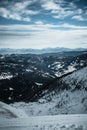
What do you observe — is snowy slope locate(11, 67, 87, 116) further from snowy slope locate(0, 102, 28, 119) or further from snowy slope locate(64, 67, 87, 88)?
snowy slope locate(0, 102, 28, 119)

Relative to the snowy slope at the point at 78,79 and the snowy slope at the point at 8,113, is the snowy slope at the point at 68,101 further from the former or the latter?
the snowy slope at the point at 8,113

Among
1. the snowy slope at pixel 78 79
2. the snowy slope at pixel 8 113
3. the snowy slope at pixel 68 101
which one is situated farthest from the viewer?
the snowy slope at pixel 78 79

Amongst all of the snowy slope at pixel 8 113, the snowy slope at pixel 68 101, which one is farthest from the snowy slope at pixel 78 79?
the snowy slope at pixel 8 113

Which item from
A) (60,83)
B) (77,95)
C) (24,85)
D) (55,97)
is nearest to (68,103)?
(77,95)

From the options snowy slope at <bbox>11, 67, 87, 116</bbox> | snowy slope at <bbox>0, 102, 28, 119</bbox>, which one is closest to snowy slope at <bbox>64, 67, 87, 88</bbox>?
snowy slope at <bbox>11, 67, 87, 116</bbox>

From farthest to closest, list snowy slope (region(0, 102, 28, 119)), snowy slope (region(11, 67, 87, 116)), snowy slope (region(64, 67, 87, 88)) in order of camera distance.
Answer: snowy slope (region(64, 67, 87, 88))
snowy slope (region(11, 67, 87, 116))
snowy slope (region(0, 102, 28, 119))

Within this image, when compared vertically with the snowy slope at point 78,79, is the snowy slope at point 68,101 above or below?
below

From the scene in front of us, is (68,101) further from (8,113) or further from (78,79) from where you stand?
(8,113)

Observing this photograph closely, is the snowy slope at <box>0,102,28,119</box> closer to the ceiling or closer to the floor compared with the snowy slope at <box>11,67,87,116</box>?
closer to the ceiling
